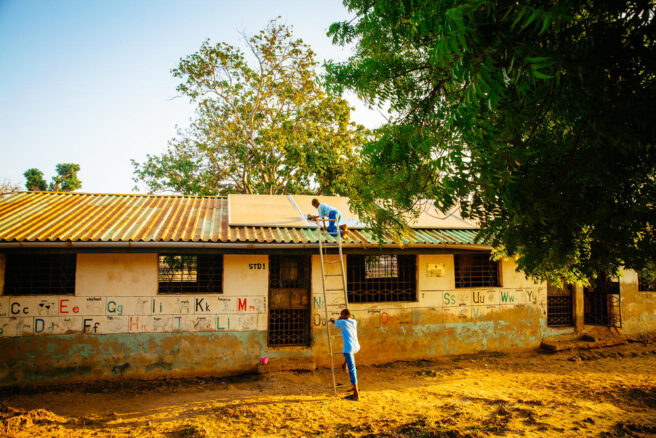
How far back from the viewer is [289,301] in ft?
28.2

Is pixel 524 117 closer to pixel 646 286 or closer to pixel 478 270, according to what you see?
pixel 478 270

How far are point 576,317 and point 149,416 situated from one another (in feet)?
36.3

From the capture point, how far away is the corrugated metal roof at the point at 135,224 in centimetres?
718

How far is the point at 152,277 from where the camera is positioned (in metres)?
7.80

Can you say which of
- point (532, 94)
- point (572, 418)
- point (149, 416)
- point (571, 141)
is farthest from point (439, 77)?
point (149, 416)

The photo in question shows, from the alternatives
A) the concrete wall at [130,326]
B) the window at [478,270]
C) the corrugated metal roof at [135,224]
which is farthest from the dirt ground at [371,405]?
the corrugated metal roof at [135,224]

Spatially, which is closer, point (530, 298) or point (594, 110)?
point (594, 110)

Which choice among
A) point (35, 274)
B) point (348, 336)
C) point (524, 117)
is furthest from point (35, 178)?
point (524, 117)

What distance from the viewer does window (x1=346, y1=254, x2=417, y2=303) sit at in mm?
9117

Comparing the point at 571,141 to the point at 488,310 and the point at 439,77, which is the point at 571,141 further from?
the point at 488,310

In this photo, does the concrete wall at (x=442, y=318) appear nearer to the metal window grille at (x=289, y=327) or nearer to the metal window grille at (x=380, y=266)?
the metal window grille at (x=289, y=327)

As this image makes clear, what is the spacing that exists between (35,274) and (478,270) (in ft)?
34.7

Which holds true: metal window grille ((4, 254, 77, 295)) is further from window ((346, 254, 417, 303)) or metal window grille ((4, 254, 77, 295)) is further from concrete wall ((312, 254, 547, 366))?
window ((346, 254, 417, 303))

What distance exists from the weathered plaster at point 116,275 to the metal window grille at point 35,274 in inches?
15.7
